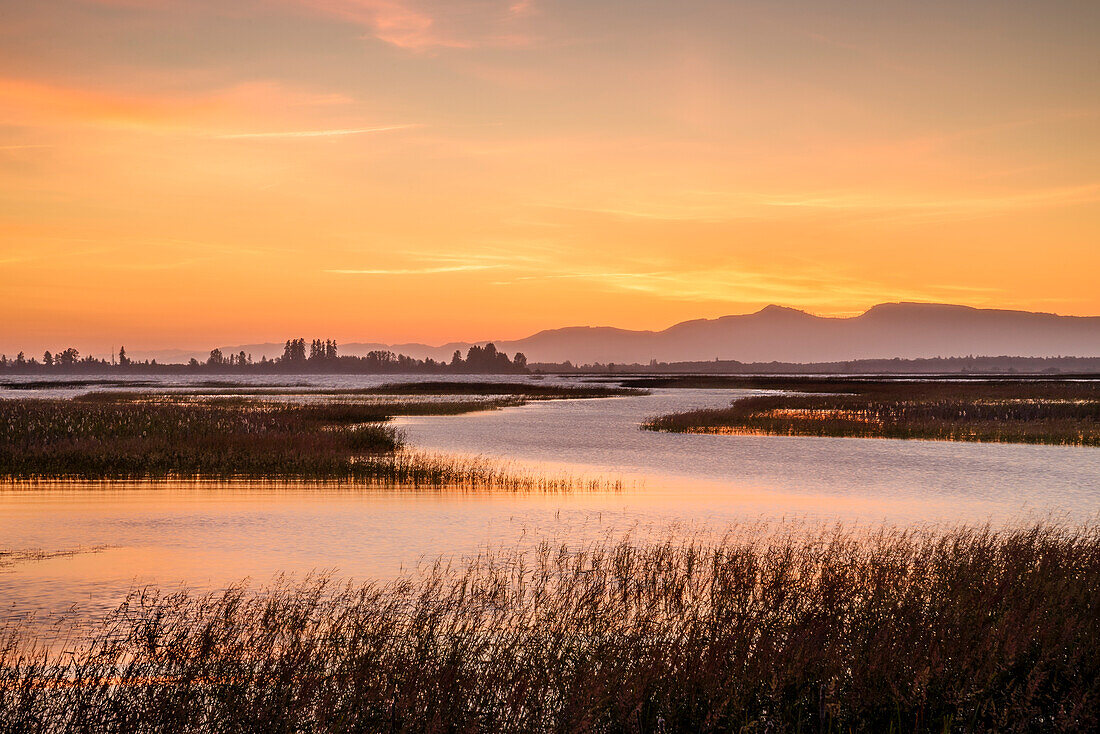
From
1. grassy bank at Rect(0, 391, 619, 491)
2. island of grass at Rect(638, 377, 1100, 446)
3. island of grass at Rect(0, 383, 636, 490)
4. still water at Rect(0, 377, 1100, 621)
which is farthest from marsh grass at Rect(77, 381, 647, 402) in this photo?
still water at Rect(0, 377, 1100, 621)

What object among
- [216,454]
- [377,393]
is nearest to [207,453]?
[216,454]

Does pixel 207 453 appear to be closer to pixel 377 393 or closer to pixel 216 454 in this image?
pixel 216 454

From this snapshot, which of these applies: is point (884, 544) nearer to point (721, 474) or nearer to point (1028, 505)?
point (1028, 505)

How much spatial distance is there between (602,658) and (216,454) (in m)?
30.1

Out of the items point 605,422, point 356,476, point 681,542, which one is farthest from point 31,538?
point 605,422

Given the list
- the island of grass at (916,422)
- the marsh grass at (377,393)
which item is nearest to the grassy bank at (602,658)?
the island of grass at (916,422)

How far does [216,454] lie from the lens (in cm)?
3622

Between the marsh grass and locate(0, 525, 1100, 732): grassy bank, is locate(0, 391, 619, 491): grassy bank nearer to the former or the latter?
locate(0, 525, 1100, 732): grassy bank

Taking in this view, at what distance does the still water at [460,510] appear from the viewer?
17422mm

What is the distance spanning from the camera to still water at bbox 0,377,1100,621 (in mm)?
17422

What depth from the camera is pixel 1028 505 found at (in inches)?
1087

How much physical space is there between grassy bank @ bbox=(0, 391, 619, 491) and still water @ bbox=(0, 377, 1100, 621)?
258 centimetres

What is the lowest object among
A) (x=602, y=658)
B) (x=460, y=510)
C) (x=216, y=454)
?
(x=460, y=510)

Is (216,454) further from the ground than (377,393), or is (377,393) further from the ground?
(216,454)
